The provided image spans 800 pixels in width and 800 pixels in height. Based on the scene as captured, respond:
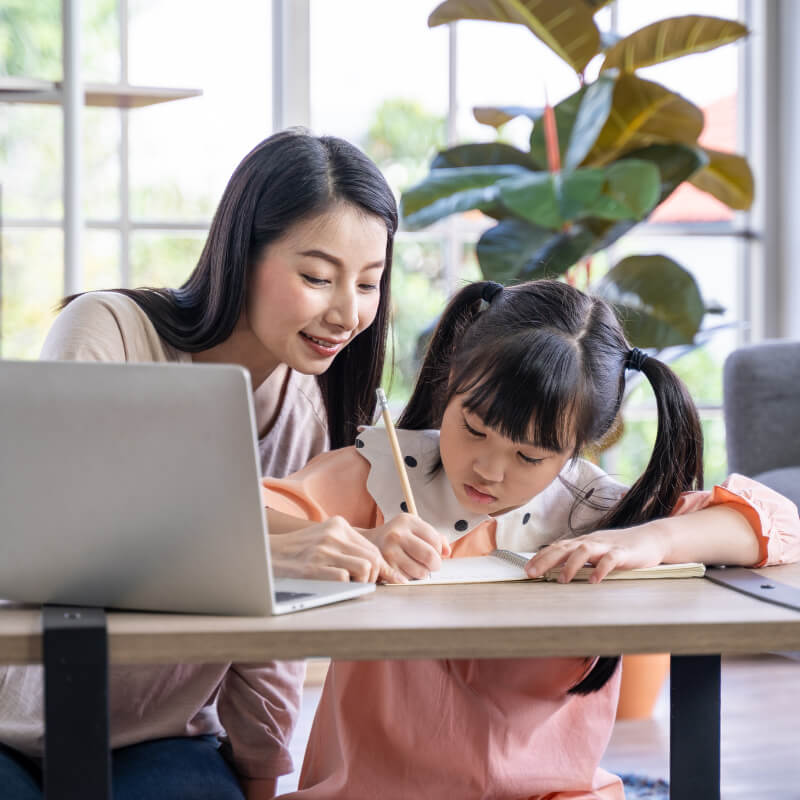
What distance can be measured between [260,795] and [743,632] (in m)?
0.73

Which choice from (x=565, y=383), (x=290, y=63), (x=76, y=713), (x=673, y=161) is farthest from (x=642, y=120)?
(x=76, y=713)

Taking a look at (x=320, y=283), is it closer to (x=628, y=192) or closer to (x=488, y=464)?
(x=488, y=464)

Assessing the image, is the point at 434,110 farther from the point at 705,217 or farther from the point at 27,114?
the point at 27,114

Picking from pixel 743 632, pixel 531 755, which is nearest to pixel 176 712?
pixel 531 755

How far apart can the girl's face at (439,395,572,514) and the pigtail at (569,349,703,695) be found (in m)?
0.09

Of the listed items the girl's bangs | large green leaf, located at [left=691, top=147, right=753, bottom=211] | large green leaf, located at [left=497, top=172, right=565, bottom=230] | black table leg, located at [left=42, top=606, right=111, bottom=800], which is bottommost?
black table leg, located at [left=42, top=606, right=111, bottom=800]

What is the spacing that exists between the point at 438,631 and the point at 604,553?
0.29 metres

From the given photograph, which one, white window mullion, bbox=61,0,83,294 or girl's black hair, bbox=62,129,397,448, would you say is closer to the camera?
girl's black hair, bbox=62,129,397,448

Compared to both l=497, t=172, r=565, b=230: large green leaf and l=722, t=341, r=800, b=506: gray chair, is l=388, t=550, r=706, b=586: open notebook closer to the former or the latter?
l=722, t=341, r=800, b=506: gray chair

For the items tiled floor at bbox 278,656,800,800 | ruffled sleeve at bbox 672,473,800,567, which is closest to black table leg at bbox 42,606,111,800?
ruffled sleeve at bbox 672,473,800,567

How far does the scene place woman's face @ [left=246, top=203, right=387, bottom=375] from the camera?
132cm

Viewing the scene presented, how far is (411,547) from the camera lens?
960 millimetres

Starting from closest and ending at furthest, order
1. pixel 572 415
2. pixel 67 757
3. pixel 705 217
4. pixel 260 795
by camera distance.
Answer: pixel 67 757
pixel 572 415
pixel 260 795
pixel 705 217

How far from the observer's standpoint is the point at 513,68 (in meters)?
3.34
